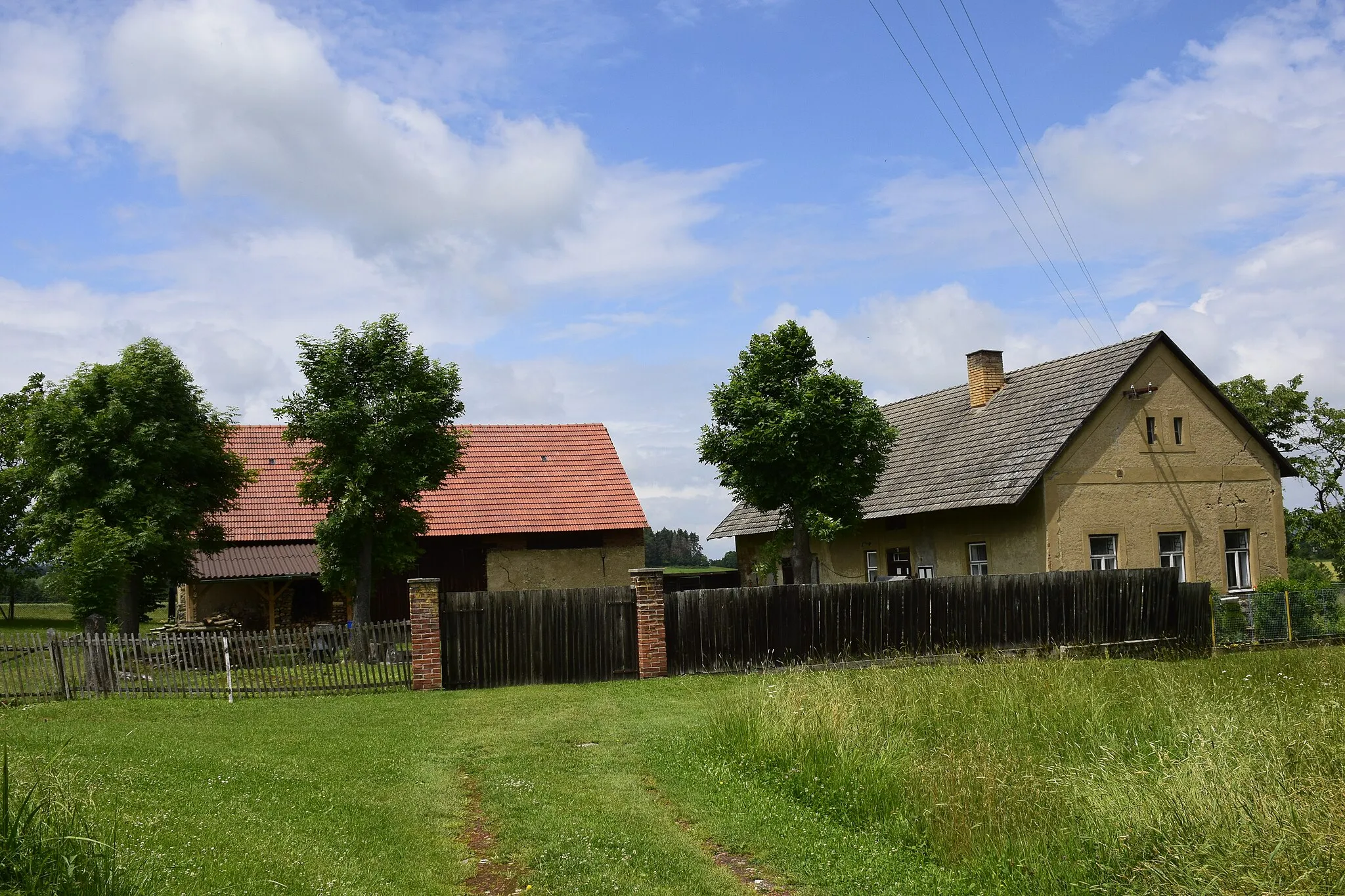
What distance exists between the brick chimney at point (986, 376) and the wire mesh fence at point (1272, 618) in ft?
27.1

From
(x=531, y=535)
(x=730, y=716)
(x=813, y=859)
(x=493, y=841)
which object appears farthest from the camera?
(x=531, y=535)

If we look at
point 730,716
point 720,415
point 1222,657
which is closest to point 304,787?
point 730,716

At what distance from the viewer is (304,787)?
947 cm

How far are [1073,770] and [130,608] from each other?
22729 mm

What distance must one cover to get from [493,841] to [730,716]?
12.5 feet

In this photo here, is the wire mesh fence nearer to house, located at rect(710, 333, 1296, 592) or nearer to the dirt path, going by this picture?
house, located at rect(710, 333, 1296, 592)

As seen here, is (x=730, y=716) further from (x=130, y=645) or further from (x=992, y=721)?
(x=130, y=645)

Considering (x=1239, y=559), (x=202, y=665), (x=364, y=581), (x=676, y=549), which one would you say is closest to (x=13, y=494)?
(x=364, y=581)

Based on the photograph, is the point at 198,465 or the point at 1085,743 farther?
the point at 198,465

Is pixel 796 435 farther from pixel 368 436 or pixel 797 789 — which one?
pixel 797 789

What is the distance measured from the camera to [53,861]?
5.55 meters

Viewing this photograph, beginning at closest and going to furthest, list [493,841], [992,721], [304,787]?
[493,841]
[304,787]
[992,721]

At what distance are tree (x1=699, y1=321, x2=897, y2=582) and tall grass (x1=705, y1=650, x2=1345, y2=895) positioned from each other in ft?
28.1

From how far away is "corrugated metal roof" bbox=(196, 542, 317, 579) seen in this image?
89.6 feet
